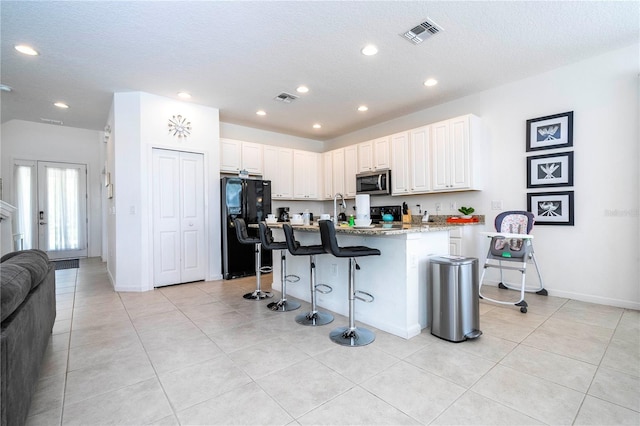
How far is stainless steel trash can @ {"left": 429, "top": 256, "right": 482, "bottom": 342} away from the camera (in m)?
2.42

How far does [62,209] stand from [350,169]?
629cm

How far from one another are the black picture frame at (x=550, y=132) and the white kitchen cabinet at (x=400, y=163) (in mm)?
1692

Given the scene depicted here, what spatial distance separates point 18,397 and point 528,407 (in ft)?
7.94

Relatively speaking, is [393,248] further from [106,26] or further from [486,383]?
[106,26]

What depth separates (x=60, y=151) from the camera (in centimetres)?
650

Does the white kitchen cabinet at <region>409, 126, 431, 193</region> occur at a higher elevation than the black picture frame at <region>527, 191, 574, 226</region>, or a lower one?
higher

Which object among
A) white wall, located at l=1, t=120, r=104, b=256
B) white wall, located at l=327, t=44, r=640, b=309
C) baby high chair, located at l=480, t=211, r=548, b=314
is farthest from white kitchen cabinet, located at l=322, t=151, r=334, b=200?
white wall, located at l=1, t=120, r=104, b=256

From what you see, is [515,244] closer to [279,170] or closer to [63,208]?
[279,170]

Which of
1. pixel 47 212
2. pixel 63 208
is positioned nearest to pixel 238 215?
pixel 63 208

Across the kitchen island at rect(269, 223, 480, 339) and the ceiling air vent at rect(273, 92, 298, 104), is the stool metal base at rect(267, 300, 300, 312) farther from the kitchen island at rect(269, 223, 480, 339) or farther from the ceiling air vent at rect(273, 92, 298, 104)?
the ceiling air vent at rect(273, 92, 298, 104)

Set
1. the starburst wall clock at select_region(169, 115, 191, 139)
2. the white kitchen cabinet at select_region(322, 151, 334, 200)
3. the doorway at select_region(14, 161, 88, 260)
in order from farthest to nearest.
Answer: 1. the white kitchen cabinet at select_region(322, 151, 334, 200)
2. the doorway at select_region(14, 161, 88, 260)
3. the starburst wall clock at select_region(169, 115, 191, 139)

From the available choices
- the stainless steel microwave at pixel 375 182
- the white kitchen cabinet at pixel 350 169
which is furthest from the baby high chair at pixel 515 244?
the white kitchen cabinet at pixel 350 169

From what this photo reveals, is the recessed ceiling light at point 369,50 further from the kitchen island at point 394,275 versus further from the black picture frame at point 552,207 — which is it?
the black picture frame at point 552,207

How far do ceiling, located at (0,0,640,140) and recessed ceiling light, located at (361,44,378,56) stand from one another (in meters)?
0.08
